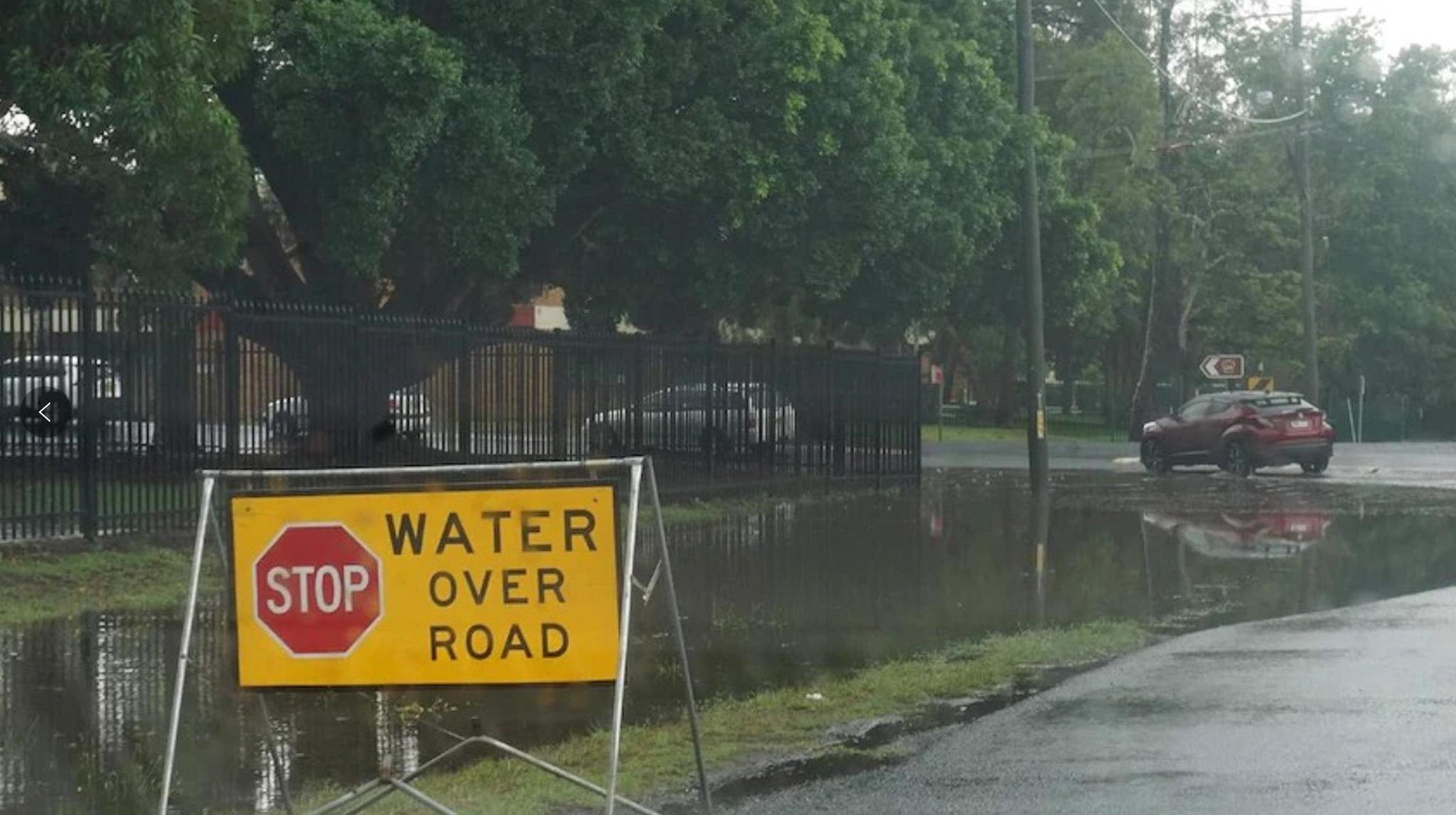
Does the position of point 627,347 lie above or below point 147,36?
below

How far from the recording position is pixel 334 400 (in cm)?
2148

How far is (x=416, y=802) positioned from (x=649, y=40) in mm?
19965

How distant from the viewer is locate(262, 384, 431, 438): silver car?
20953 millimetres

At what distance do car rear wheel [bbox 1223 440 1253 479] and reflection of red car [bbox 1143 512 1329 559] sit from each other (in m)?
9.69

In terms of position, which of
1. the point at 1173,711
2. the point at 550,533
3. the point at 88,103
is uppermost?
the point at 88,103

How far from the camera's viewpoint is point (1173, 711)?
11219mm

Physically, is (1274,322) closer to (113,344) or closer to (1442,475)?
(1442,475)

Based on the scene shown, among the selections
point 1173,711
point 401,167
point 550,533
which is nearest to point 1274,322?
point 401,167

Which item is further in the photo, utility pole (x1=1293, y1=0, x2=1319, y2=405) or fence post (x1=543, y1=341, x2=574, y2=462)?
utility pole (x1=1293, y1=0, x2=1319, y2=405)

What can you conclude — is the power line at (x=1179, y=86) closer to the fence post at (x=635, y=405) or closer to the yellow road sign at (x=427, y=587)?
the fence post at (x=635, y=405)

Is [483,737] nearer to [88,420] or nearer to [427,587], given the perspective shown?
Result: [427,587]

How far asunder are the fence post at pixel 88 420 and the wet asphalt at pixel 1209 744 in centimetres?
937

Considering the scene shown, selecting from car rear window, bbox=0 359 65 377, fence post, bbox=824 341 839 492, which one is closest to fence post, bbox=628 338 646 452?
fence post, bbox=824 341 839 492

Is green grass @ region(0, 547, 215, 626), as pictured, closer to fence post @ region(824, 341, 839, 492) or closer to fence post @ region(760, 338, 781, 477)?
fence post @ region(760, 338, 781, 477)
